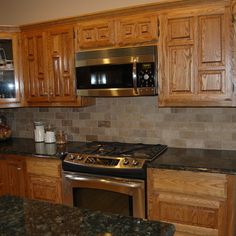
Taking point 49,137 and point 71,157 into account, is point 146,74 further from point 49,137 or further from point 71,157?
point 49,137

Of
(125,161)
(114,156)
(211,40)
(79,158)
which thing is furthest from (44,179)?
(211,40)

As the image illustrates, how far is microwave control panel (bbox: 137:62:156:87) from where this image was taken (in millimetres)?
2426

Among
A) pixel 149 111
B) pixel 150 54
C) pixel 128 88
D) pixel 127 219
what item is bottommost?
pixel 127 219

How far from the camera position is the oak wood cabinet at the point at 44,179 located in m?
2.69

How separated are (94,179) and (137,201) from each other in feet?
1.37

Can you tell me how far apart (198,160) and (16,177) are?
1.83 meters

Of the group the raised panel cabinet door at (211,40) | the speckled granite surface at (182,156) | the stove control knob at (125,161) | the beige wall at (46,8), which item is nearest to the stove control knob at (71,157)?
the speckled granite surface at (182,156)

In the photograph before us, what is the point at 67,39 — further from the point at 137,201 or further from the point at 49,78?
the point at 137,201

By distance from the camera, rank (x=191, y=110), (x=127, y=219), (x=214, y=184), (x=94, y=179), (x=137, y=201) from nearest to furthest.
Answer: (x=127, y=219), (x=214, y=184), (x=137, y=201), (x=94, y=179), (x=191, y=110)

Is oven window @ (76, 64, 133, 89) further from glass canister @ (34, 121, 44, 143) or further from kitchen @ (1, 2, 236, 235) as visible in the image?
glass canister @ (34, 121, 44, 143)

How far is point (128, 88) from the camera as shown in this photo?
2504mm

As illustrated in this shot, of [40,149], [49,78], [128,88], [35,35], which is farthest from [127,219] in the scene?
[35,35]

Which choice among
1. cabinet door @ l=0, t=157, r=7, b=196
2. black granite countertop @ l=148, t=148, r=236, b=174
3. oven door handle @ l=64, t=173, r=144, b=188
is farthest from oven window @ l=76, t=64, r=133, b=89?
cabinet door @ l=0, t=157, r=7, b=196

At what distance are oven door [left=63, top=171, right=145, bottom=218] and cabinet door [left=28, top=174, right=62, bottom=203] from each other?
3.6 inches
